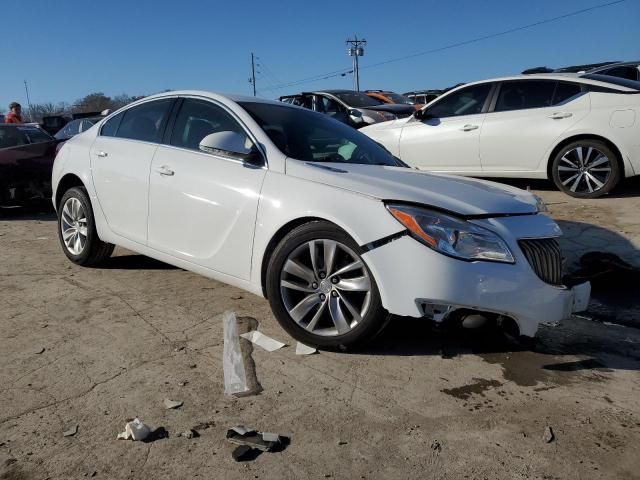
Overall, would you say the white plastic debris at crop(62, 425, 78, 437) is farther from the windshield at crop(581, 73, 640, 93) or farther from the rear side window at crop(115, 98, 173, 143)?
the windshield at crop(581, 73, 640, 93)

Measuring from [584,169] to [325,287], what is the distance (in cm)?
476

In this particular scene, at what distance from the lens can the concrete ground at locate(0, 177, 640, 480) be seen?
2266 millimetres

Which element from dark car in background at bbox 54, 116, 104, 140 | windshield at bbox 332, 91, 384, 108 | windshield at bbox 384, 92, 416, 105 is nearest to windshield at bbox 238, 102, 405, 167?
windshield at bbox 332, 91, 384, 108

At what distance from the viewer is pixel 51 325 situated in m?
3.71

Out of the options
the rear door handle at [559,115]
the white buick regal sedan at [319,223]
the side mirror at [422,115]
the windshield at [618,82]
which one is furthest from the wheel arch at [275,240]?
the windshield at [618,82]

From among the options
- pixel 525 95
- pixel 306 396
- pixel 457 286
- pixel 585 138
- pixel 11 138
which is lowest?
pixel 306 396

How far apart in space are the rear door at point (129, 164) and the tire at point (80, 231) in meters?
0.29

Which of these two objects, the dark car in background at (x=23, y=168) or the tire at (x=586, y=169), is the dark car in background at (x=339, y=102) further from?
the dark car in background at (x=23, y=168)

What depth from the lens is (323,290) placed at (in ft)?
10.6

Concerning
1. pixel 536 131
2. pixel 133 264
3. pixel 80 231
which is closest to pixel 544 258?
pixel 133 264

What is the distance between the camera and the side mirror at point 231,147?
359 centimetres

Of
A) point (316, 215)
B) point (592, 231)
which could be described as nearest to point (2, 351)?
point (316, 215)

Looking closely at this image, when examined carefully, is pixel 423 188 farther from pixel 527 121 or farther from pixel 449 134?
pixel 449 134

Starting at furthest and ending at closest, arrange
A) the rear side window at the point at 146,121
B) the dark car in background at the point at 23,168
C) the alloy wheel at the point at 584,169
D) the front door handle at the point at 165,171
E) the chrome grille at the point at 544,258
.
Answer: the dark car in background at the point at 23,168, the alloy wheel at the point at 584,169, the rear side window at the point at 146,121, the front door handle at the point at 165,171, the chrome grille at the point at 544,258
